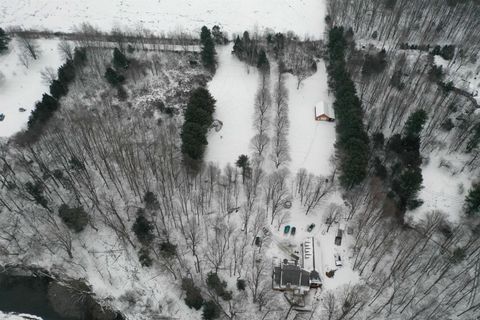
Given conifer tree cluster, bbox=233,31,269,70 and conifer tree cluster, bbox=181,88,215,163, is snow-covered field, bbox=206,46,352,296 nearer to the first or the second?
conifer tree cluster, bbox=233,31,269,70

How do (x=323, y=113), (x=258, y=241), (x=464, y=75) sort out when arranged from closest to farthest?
(x=258, y=241), (x=323, y=113), (x=464, y=75)

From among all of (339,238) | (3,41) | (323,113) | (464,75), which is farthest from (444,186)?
(3,41)

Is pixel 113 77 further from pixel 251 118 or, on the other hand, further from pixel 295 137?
pixel 295 137

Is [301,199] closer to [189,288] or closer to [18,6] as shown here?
[189,288]

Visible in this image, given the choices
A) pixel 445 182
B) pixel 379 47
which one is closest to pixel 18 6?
pixel 379 47

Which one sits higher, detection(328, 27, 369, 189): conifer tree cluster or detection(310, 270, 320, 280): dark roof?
detection(328, 27, 369, 189): conifer tree cluster

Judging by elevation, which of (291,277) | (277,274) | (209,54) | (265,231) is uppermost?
(209,54)

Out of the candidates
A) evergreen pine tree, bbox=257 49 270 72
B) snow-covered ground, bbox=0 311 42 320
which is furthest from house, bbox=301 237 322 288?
evergreen pine tree, bbox=257 49 270 72
